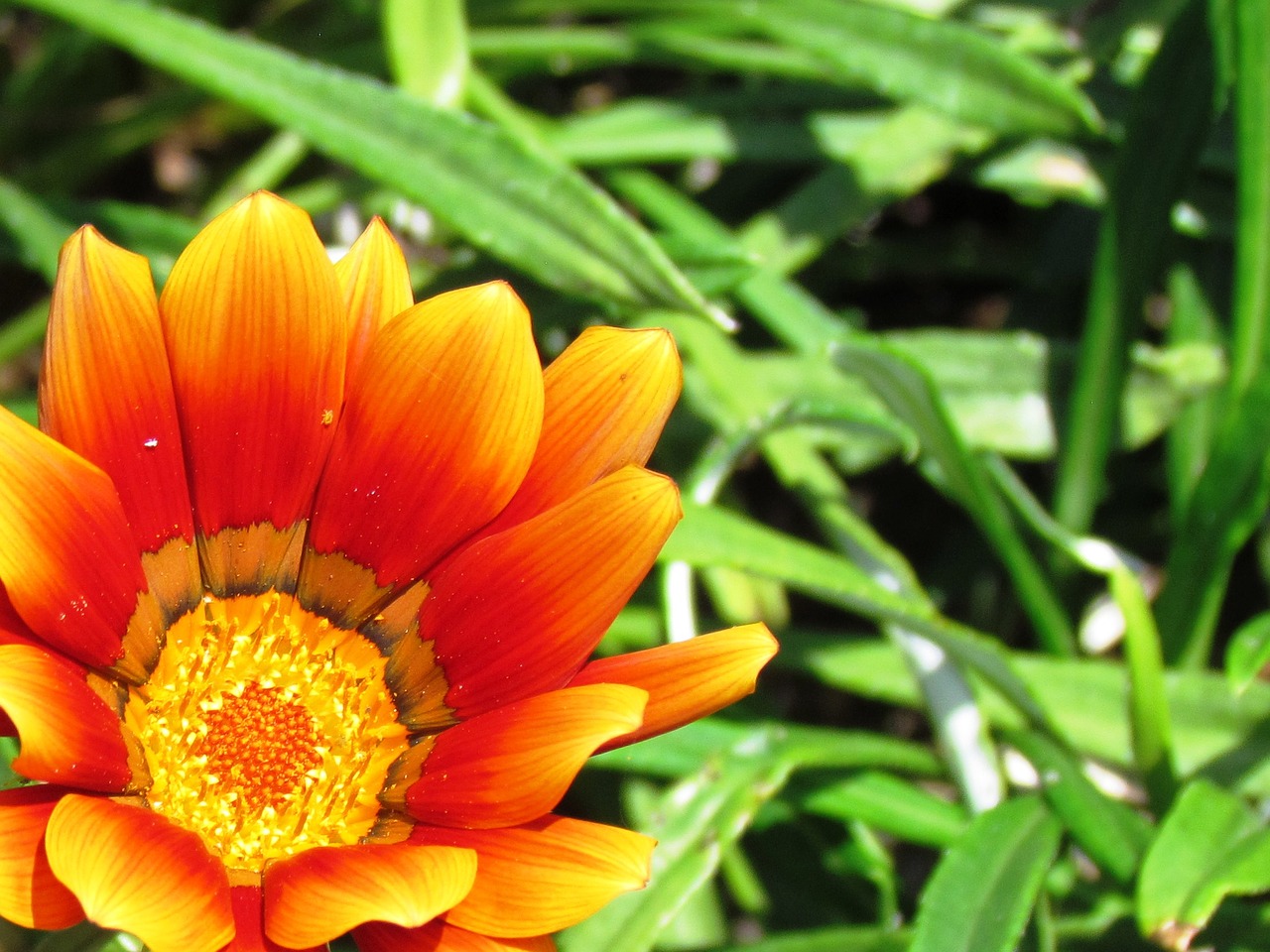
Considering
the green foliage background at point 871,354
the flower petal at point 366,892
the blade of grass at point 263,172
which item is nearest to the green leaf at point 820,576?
the green foliage background at point 871,354

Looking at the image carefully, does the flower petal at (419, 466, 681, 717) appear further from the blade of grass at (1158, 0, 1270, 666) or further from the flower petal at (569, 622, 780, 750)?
the blade of grass at (1158, 0, 1270, 666)

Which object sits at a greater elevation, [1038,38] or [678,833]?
[1038,38]

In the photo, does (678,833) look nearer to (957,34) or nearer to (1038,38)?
(957,34)

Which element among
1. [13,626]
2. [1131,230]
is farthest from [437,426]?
[1131,230]

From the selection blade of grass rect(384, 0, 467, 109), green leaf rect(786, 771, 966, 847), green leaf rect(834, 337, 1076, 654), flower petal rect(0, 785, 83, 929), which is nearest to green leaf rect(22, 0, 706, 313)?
blade of grass rect(384, 0, 467, 109)

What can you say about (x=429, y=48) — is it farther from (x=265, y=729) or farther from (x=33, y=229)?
(x=265, y=729)

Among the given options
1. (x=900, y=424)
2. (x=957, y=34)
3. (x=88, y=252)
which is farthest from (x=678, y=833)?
(x=957, y=34)

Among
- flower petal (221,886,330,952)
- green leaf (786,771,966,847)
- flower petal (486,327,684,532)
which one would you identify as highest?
flower petal (486,327,684,532)
